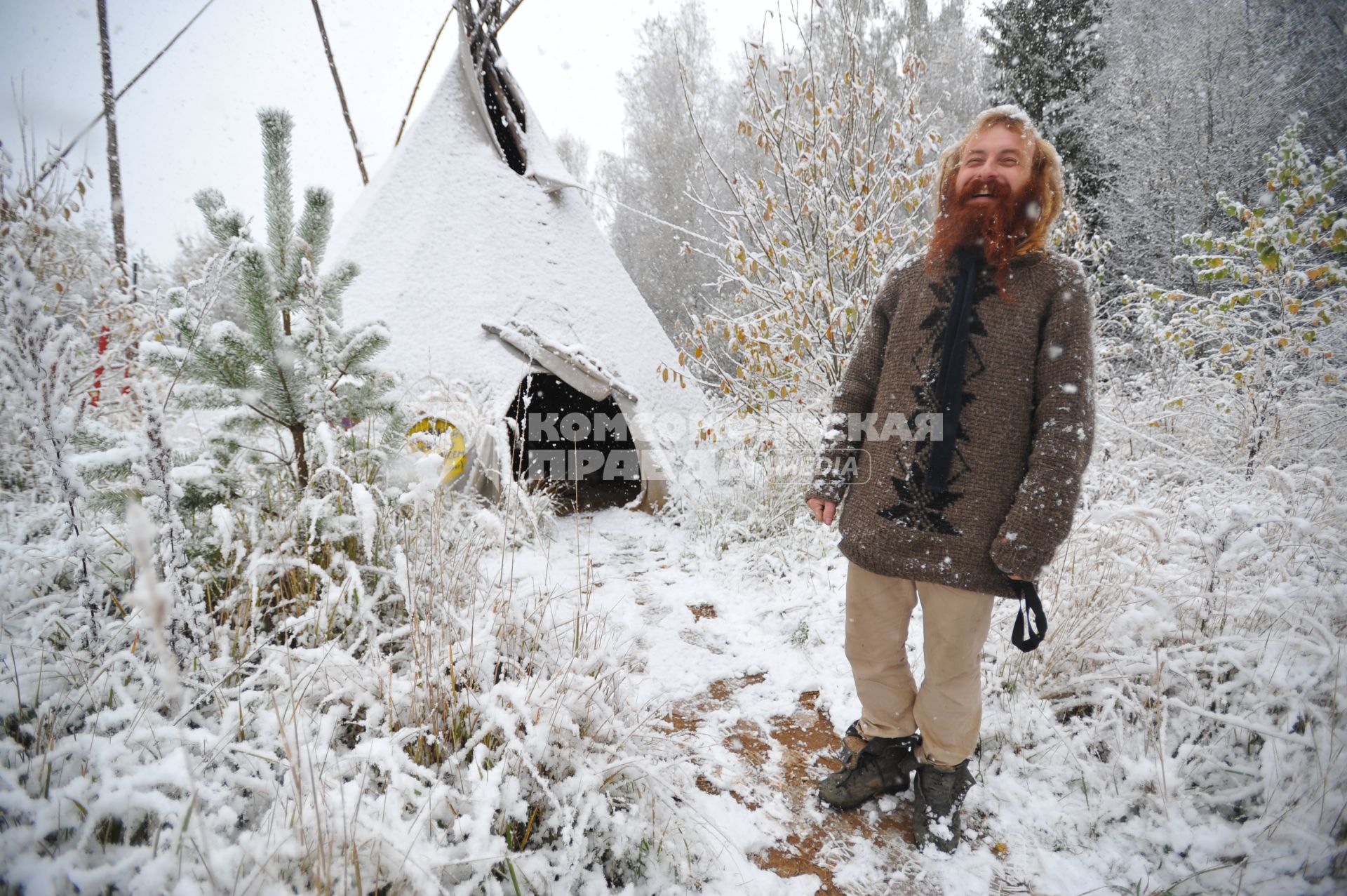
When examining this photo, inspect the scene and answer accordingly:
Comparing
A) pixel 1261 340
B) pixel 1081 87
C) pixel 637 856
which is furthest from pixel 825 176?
pixel 1081 87

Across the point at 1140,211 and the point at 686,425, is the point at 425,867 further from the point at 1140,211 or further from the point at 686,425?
the point at 1140,211

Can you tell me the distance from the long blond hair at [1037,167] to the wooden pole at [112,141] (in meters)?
4.75

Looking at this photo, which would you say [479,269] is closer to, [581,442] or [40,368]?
[581,442]

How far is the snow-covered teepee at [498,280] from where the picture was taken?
13.2 ft

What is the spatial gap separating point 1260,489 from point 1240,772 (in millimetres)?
2085

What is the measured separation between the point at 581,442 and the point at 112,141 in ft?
17.7

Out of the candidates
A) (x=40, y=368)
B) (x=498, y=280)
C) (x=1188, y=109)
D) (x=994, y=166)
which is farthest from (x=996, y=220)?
(x=1188, y=109)

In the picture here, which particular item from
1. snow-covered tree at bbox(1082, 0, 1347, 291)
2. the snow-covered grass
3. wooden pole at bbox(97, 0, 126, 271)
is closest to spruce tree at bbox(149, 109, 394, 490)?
the snow-covered grass

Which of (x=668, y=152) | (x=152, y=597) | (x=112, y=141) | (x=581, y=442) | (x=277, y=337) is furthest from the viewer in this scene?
(x=668, y=152)

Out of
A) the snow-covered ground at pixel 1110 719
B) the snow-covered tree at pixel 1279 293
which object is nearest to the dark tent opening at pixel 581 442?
the snow-covered ground at pixel 1110 719

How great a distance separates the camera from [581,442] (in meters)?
6.73

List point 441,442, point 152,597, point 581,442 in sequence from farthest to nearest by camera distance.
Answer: point 581,442 → point 441,442 → point 152,597

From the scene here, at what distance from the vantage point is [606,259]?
531cm

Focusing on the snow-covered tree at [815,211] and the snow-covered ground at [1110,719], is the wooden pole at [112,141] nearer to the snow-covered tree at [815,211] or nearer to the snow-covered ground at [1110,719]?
the snow-covered tree at [815,211]
